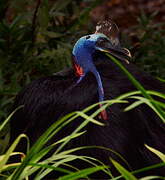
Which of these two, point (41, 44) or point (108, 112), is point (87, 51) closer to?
point (108, 112)

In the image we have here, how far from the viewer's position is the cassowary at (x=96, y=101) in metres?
2.32

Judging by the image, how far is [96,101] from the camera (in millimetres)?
2367

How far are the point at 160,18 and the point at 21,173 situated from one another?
5.26 metres

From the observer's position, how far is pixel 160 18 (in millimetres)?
7000

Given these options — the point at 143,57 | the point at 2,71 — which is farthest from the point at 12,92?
the point at 143,57

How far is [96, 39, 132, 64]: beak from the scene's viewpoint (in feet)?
8.18

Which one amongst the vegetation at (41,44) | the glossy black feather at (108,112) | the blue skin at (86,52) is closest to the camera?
the glossy black feather at (108,112)

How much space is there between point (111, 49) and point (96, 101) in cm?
27

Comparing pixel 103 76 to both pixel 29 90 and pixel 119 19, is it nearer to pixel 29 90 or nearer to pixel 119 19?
pixel 29 90

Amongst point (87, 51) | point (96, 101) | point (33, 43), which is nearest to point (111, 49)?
point (87, 51)

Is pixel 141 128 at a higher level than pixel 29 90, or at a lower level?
lower

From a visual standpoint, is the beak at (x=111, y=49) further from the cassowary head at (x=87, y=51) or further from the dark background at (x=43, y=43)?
the dark background at (x=43, y=43)

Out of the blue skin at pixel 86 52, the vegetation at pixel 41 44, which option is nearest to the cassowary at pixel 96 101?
the blue skin at pixel 86 52

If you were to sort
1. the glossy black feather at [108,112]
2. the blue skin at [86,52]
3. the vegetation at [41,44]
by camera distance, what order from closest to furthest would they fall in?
the glossy black feather at [108,112] → the blue skin at [86,52] → the vegetation at [41,44]
